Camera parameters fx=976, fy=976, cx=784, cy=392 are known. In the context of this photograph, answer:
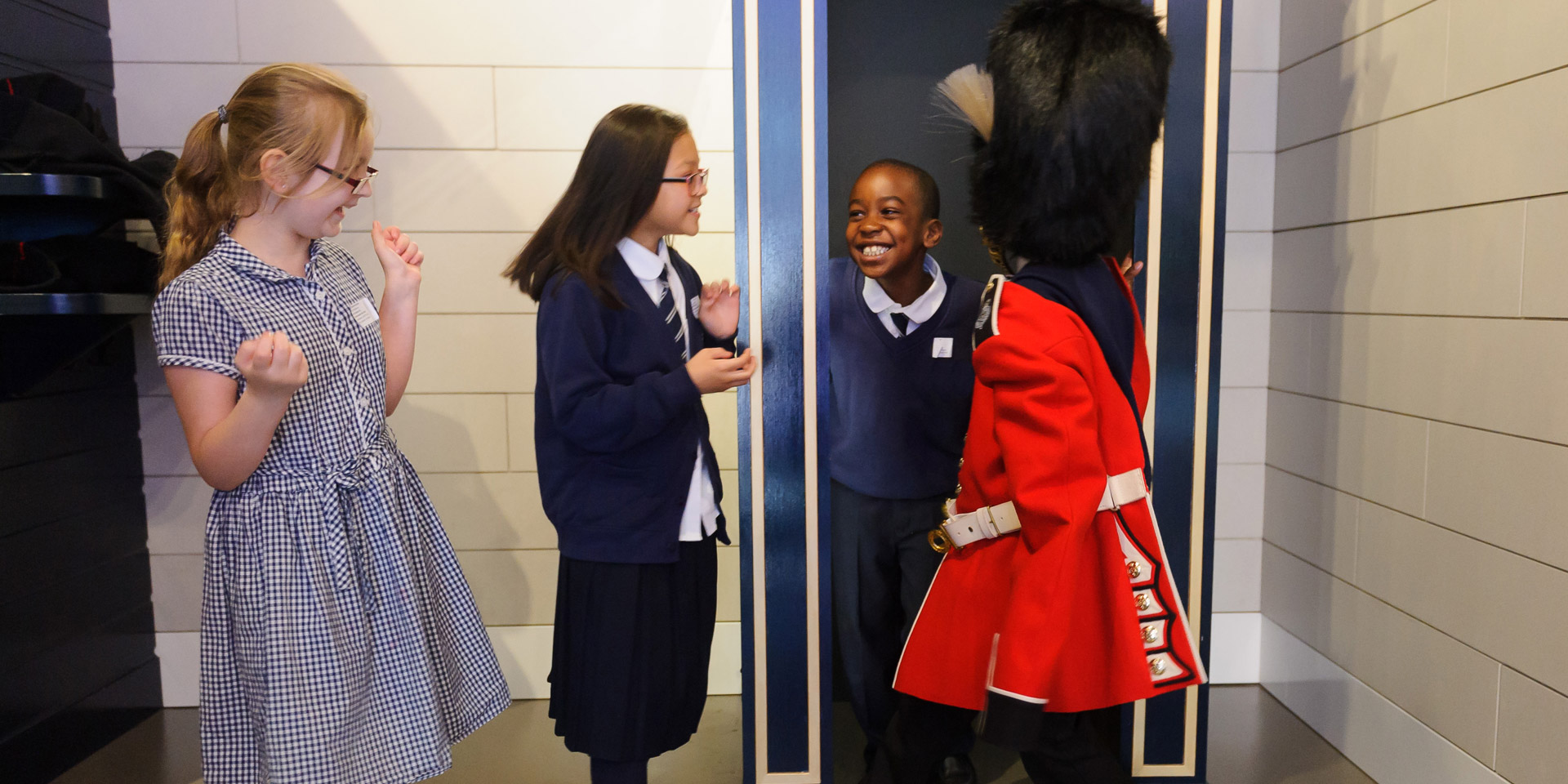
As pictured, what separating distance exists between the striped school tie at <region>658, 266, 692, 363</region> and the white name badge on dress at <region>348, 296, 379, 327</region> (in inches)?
17.3

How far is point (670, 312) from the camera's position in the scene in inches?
64.4

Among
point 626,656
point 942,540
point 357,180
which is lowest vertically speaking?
point 626,656

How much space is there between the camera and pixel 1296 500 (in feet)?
7.85

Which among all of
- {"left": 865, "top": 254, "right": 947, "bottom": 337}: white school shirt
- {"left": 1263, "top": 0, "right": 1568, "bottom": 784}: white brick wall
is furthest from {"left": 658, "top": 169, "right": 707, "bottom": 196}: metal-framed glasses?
{"left": 1263, "top": 0, "right": 1568, "bottom": 784}: white brick wall

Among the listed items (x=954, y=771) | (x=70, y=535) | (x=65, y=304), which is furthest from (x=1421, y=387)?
(x=70, y=535)

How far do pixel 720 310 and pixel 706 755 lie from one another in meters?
1.12

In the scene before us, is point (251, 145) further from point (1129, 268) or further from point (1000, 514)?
point (1129, 268)

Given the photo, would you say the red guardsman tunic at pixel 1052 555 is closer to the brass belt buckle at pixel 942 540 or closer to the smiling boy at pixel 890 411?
the brass belt buckle at pixel 942 540

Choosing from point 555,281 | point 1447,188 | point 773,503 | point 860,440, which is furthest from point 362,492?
point 1447,188

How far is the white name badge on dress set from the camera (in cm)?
144

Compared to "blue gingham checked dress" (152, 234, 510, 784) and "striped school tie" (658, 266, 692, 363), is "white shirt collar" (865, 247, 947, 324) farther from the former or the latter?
"blue gingham checked dress" (152, 234, 510, 784)

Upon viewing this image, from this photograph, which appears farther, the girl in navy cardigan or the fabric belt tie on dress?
the girl in navy cardigan

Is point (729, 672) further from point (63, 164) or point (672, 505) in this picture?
point (63, 164)

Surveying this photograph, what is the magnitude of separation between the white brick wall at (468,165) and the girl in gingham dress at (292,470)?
1.04 metres
